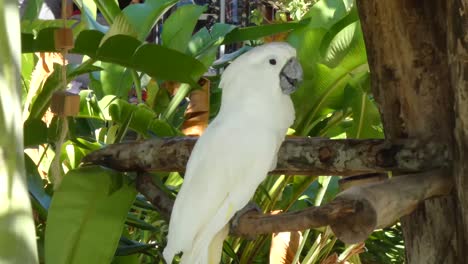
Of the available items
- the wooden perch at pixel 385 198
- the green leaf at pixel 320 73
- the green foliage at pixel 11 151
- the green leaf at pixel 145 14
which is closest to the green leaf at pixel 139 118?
the green leaf at pixel 145 14

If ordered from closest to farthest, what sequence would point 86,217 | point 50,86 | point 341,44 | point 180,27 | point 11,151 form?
point 11,151
point 86,217
point 50,86
point 341,44
point 180,27

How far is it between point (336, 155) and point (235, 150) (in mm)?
184

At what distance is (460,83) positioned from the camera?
648 millimetres

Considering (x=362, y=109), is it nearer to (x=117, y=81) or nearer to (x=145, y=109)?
(x=145, y=109)

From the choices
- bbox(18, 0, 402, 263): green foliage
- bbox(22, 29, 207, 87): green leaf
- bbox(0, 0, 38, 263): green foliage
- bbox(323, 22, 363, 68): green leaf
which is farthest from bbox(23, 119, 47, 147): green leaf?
bbox(0, 0, 38, 263): green foliage

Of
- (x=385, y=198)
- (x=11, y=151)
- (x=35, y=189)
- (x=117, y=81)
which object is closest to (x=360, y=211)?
Result: (x=385, y=198)

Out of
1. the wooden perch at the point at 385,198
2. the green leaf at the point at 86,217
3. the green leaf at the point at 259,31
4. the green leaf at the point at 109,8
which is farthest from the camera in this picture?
the green leaf at the point at 109,8

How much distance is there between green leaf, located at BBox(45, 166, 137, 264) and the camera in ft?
2.75

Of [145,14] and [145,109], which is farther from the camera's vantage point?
[145,14]

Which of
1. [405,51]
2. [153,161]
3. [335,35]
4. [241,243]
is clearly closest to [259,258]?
[241,243]

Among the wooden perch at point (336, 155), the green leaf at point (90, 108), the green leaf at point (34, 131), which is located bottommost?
the wooden perch at point (336, 155)

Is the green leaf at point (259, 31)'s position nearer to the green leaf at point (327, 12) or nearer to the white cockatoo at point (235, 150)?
the green leaf at point (327, 12)

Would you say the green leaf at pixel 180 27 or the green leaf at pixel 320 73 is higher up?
the green leaf at pixel 180 27

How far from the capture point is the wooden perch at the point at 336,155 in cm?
71
